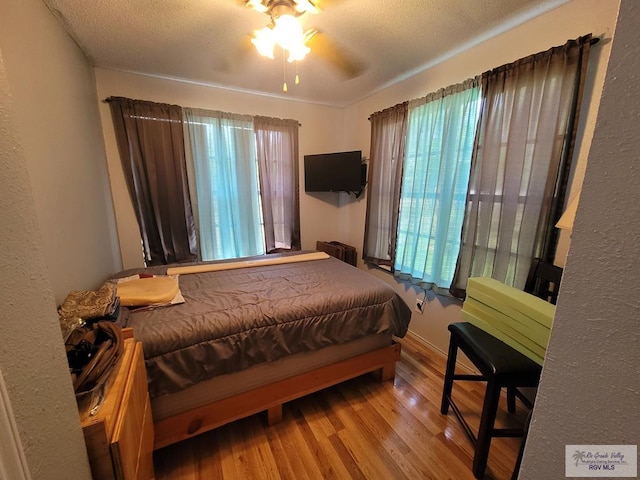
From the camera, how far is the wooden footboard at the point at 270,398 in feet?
4.31

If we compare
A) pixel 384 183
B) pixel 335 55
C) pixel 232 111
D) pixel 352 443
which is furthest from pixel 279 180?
pixel 352 443

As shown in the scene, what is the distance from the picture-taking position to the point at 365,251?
3.08m

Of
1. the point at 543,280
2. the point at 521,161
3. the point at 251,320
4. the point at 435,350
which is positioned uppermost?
the point at 521,161

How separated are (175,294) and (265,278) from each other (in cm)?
63

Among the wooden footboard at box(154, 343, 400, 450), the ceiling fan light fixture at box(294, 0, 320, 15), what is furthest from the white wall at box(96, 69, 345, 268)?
the wooden footboard at box(154, 343, 400, 450)

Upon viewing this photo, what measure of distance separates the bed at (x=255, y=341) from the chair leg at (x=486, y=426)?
0.65 meters

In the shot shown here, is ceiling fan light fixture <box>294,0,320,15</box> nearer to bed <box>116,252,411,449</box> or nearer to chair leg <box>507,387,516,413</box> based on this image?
bed <box>116,252,411,449</box>

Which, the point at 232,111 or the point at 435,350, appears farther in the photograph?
the point at 232,111

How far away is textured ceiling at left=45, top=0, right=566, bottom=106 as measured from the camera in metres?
1.53

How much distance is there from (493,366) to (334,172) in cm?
240

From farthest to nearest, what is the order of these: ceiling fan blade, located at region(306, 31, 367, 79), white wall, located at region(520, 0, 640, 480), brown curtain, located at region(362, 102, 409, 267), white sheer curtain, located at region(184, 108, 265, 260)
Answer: white sheer curtain, located at region(184, 108, 265, 260) → brown curtain, located at region(362, 102, 409, 267) → ceiling fan blade, located at region(306, 31, 367, 79) → white wall, located at region(520, 0, 640, 480)

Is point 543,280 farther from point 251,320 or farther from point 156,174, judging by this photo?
point 156,174

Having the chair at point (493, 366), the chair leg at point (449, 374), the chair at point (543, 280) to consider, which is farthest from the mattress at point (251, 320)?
the chair at point (543, 280)

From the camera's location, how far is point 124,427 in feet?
2.46
